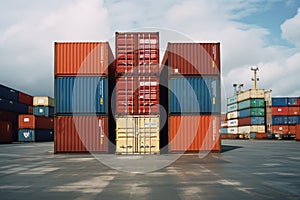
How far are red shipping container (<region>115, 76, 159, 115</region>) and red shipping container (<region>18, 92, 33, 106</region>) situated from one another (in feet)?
163

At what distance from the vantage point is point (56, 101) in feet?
91.1

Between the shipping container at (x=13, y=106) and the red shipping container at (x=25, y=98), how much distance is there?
2.64 feet

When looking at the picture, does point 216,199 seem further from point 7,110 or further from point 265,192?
point 7,110

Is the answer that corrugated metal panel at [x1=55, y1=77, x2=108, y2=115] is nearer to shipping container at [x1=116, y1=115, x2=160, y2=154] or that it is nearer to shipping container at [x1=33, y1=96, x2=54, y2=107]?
shipping container at [x1=116, y1=115, x2=160, y2=154]

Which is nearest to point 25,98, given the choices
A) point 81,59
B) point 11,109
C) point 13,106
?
point 13,106

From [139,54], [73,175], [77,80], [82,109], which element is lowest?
[73,175]

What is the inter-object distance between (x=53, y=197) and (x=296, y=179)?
8584 millimetres

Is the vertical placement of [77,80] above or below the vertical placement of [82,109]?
above

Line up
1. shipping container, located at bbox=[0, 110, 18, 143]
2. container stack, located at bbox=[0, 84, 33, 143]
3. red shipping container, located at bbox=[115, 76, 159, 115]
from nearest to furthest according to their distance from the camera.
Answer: red shipping container, located at bbox=[115, 76, 159, 115], container stack, located at bbox=[0, 84, 33, 143], shipping container, located at bbox=[0, 110, 18, 143]

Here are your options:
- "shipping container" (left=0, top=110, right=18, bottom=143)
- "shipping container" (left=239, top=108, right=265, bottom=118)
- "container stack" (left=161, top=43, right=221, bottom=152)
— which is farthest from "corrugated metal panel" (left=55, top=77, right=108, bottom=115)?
"shipping container" (left=239, top=108, right=265, bottom=118)

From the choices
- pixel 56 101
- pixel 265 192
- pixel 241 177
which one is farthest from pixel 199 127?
pixel 265 192

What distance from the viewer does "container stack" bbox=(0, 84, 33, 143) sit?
58.9m

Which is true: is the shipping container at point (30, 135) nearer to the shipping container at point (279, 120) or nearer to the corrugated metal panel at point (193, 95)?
the corrugated metal panel at point (193, 95)

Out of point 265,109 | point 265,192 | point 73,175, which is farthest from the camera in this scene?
point 265,109
